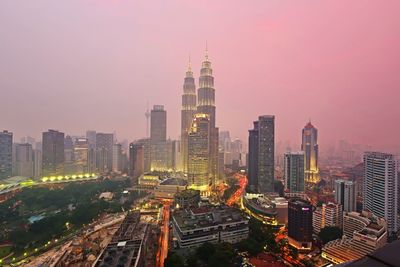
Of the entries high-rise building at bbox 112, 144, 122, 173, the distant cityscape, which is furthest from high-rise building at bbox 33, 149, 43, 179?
high-rise building at bbox 112, 144, 122, 173

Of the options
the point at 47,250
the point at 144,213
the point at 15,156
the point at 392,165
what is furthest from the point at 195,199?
the point at 15,156

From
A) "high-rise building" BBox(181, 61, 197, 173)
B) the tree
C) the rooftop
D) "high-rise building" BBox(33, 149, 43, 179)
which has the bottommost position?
the tree

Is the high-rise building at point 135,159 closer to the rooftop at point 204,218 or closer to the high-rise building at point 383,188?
the rooftop at point 204,218

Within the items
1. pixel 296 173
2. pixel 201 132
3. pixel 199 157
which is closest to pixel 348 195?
pixel 296 173

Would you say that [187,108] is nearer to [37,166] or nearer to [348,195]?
[37,166]

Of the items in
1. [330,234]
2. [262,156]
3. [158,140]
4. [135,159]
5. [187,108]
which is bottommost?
[330,234]

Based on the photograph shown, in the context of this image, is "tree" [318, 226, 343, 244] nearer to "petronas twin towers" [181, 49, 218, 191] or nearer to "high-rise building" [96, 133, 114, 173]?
"petronas twin towers" [181, 49, 218, 191]
